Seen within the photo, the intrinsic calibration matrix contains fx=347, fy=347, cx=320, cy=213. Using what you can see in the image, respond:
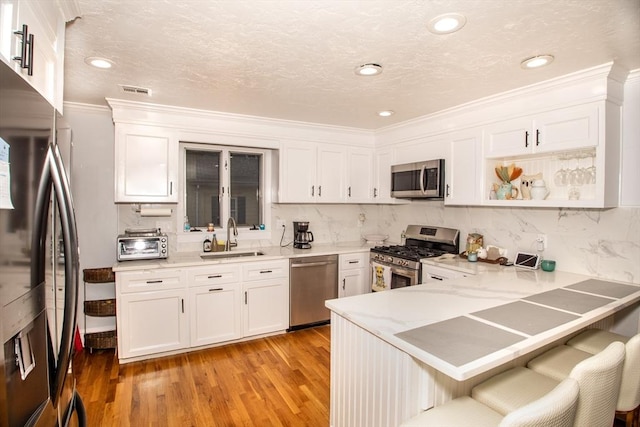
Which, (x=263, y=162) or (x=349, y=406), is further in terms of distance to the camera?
(x=263, y=162)

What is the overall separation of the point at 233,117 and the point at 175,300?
75.2 inches

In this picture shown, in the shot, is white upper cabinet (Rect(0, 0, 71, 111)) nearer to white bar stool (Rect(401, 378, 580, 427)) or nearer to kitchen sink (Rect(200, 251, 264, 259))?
white bar stool (Rect(401, 378, 580, 427))

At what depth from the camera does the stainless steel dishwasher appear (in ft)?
12.5

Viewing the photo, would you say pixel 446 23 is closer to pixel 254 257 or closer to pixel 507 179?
pixel 507 179

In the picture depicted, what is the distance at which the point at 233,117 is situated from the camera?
3.63 meters

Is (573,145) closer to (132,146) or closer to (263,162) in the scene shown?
(263,162)

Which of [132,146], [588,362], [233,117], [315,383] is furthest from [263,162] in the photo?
[588,362]

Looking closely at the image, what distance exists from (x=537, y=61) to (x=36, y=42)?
2614 millimetres

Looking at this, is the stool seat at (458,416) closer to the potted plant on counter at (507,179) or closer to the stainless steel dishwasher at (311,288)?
the potted plant on counter at (507,179)

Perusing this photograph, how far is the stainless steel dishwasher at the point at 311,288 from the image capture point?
12.5ft

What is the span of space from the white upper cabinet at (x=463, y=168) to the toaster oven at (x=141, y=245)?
2.84 metres

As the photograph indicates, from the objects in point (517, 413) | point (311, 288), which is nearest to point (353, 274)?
point (311, 288)

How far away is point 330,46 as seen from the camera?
2.01m

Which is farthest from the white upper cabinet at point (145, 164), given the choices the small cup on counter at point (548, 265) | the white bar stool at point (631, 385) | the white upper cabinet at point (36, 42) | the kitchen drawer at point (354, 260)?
the white bar stool at point (631, 385)
